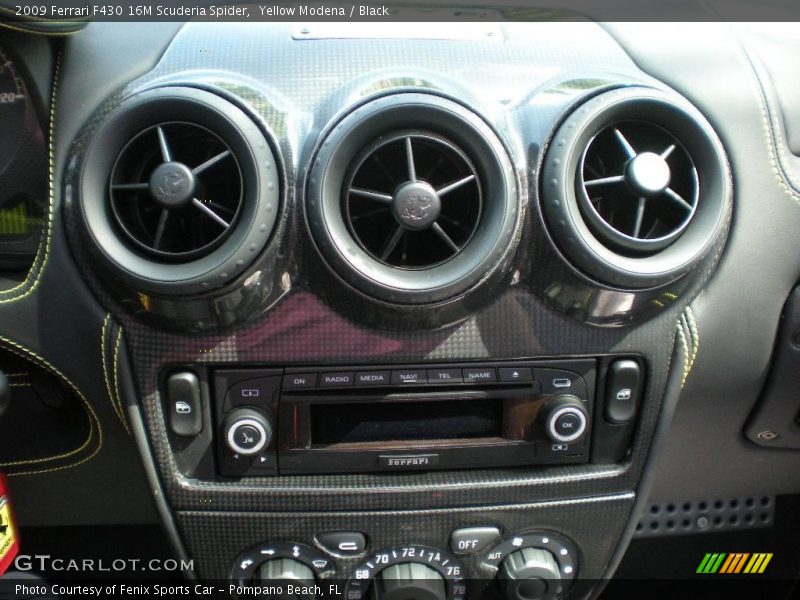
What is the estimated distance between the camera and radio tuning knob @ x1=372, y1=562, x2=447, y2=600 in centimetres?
146

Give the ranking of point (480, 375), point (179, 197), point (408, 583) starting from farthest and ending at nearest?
point (408, 583) → point (480, 375) → point (179, 197)

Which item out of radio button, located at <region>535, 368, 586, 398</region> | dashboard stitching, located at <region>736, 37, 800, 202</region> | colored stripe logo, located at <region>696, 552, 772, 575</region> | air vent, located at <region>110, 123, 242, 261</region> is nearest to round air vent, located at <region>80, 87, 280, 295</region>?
air vent, located at <region>110, 123, 242, 261</region>

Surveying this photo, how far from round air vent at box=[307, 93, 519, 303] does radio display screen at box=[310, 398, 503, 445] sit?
10.9 inches

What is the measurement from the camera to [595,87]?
4.18 feet

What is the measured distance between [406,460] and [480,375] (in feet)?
0.74

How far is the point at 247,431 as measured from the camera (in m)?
1.35

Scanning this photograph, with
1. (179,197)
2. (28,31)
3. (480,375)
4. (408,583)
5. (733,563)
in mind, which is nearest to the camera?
(179,197)

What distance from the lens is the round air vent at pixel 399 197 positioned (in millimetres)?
1179

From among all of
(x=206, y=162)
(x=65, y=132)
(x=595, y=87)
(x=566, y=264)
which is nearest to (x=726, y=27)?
(x=595, y=87)

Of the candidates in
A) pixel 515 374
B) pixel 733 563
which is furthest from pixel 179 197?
pixel 733 563

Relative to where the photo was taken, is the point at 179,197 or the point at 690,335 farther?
the point at 690,335

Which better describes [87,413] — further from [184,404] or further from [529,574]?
[529,574]

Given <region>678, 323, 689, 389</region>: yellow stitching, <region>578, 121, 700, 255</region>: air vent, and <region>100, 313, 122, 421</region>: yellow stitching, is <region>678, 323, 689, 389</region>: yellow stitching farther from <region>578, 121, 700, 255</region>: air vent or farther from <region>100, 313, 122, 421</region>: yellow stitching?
<region>100, 313, 122, 421</region>: yellow stitching

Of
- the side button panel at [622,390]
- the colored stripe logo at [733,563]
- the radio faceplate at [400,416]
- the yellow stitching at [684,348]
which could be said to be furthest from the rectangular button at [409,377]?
the colored stripe logo at [733,563]
